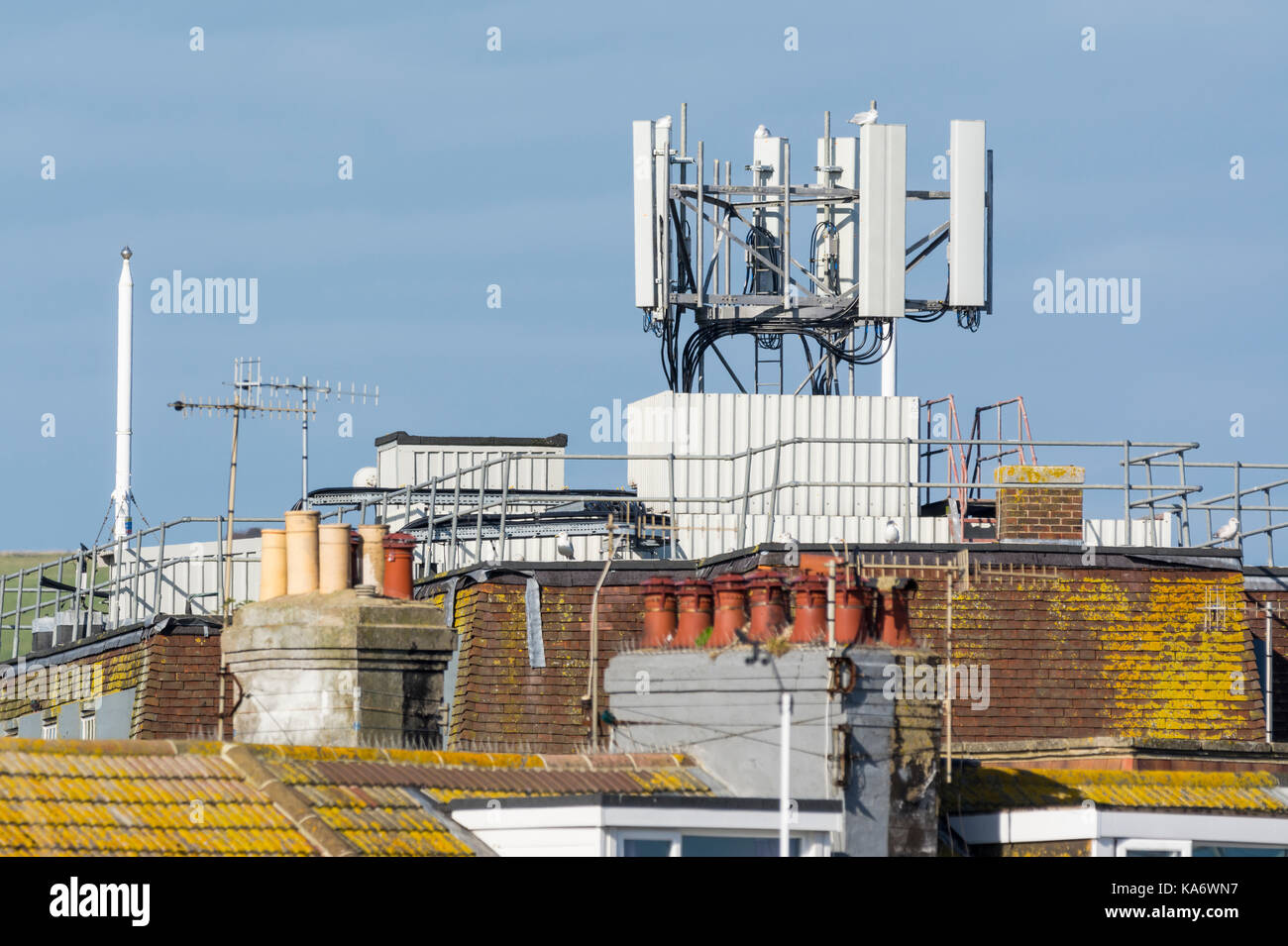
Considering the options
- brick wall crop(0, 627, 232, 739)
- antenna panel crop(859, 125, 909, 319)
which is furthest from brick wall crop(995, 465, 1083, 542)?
brick wall crop(0, 627, 232, 739)

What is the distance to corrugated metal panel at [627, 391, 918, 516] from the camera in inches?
1491

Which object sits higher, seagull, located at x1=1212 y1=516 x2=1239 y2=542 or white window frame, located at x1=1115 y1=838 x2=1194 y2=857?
seagull, located at x1=1212 y1=516 x2=1239 y2=542

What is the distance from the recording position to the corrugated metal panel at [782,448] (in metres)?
37.9

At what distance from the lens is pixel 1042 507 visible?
31453 millimetres

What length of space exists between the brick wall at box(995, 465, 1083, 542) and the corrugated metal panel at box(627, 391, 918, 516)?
6.03m

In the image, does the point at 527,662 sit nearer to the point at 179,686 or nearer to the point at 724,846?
the point at 179,686

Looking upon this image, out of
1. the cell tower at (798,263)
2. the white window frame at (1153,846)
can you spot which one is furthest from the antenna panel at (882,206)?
the white window frame at (1153,846)

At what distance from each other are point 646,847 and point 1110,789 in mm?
5688

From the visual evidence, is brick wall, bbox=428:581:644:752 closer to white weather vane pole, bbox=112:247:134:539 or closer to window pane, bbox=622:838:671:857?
window pane, bbox=622:838:671:857

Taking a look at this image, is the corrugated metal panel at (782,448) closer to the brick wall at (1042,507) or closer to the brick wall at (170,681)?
the brick wall at (1042,507)

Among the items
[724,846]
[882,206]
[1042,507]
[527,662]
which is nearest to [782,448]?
[882,206]
